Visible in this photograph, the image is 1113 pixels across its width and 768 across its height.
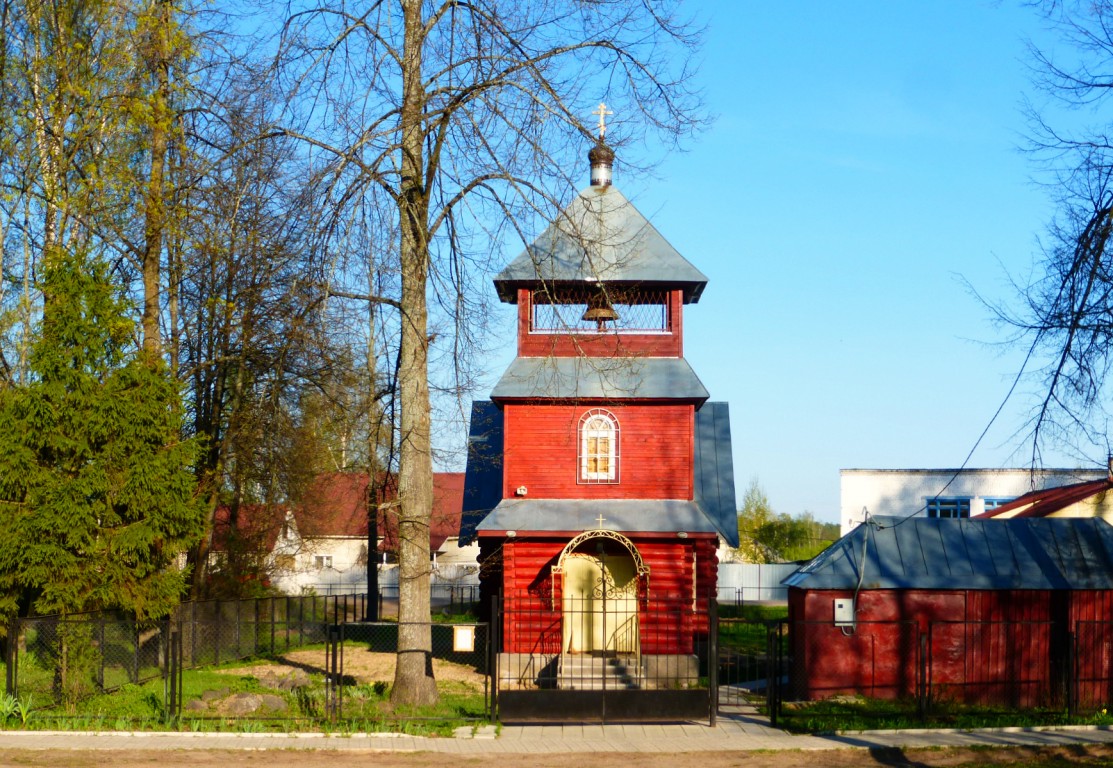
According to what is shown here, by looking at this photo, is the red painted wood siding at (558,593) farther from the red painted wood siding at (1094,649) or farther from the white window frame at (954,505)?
the white window frame at (954,505)

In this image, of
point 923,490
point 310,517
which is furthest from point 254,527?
point 923,490

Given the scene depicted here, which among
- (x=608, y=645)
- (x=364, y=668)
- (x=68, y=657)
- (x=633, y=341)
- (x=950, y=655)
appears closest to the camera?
(x=68, y=657)

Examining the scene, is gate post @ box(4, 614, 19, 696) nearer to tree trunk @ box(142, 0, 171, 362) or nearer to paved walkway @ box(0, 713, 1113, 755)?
paved walkway @ box(0, 713, 1113, 755)

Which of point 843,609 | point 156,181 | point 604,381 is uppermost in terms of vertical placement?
point 156,181

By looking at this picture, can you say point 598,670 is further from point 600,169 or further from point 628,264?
point 600,169

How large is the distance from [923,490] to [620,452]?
30.2m

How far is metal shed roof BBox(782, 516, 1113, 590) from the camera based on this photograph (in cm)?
2012

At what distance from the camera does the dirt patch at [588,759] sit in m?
14.0

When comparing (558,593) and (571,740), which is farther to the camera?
(558,593)

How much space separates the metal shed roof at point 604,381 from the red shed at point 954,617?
435 cm

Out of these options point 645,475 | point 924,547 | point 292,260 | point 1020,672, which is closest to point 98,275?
point 292,260

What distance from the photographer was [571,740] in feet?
51.0

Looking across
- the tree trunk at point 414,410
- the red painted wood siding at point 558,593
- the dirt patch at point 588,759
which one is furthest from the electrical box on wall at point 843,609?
the tree trunk at point 414,410

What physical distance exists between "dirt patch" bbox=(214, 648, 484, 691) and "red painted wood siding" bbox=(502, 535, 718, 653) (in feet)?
3.93
